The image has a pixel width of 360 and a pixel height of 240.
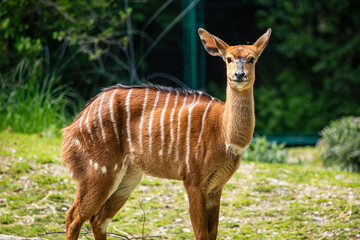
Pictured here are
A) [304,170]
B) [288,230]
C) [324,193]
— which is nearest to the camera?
[288,230]

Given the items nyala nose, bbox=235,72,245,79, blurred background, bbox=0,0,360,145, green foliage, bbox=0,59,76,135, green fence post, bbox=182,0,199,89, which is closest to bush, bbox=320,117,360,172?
blurred background, bbox=0,0,360,145

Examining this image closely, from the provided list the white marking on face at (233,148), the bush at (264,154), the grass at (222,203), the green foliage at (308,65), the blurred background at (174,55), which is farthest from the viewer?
the green foliage at (308,65)

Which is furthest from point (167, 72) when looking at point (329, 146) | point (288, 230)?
point (288, 230)

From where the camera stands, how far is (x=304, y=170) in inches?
240

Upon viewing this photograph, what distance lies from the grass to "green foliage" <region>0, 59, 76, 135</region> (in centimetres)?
84

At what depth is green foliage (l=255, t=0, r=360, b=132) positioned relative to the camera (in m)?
9.28

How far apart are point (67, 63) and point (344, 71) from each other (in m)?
4.89

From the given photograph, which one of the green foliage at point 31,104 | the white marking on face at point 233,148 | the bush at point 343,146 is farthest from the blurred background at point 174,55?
the white marking on face at point 233,148

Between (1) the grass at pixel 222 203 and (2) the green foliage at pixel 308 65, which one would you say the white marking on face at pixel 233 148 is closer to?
(1) the grass at pixel 222 203

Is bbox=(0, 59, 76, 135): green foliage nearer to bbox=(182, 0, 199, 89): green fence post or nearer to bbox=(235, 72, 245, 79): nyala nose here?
bbox=(182, 0, 199, 89): green fence post

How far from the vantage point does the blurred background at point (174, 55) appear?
7027 mm

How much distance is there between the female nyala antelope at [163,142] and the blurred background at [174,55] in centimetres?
317

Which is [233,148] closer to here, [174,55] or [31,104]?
[31,104]

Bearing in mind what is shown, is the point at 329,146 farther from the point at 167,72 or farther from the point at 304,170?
the point at 167,72
